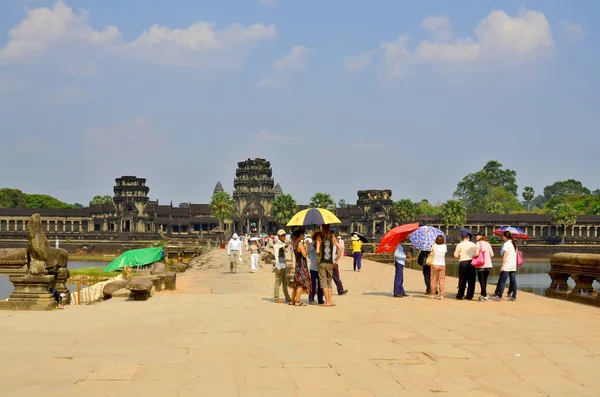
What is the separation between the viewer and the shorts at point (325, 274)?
12.9 meters

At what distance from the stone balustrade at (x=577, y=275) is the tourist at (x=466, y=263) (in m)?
2.13

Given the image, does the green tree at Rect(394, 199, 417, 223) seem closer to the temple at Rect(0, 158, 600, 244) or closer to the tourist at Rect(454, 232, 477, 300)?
the temple at Rect(0, 158, 600, 244)

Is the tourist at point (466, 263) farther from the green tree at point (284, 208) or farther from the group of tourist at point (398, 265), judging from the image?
the green tree at point (284, 208)

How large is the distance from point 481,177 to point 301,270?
149m

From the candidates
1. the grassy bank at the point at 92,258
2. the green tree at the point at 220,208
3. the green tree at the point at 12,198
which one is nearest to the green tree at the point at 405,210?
the green tree at the point at 220,208

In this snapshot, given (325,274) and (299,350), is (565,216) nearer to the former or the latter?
(325,274)

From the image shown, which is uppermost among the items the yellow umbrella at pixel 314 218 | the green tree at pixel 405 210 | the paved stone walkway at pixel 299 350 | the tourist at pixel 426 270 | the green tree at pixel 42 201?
the green tree at pixel 42 201

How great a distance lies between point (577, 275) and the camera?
1398 centimetres

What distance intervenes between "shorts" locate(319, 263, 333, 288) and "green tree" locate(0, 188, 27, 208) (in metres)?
133

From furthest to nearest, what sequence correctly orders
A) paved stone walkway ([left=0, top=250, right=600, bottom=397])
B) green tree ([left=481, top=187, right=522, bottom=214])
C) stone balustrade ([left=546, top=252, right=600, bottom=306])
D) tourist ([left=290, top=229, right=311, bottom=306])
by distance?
green tree ([left=481, top=187, right=522, bottom=214]), stone balustrade ([left=546, top=252, right=600, bottom=306]), tourist ([left=290, top=229, right=311, bottom=306]), paved stone walkway ([left=0, top=250, right=600, bottom=397])

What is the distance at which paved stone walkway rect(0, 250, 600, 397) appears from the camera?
20.9 feet

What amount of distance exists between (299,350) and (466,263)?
6.95 m

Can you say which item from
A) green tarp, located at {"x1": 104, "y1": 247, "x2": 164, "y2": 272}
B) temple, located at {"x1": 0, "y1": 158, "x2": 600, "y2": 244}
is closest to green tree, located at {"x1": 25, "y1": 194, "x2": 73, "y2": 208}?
temple, located at {"x1": 0, "y1": 158, "x2": 600, "y2": 244}

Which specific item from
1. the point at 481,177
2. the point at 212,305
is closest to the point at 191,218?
the point at 481,177
